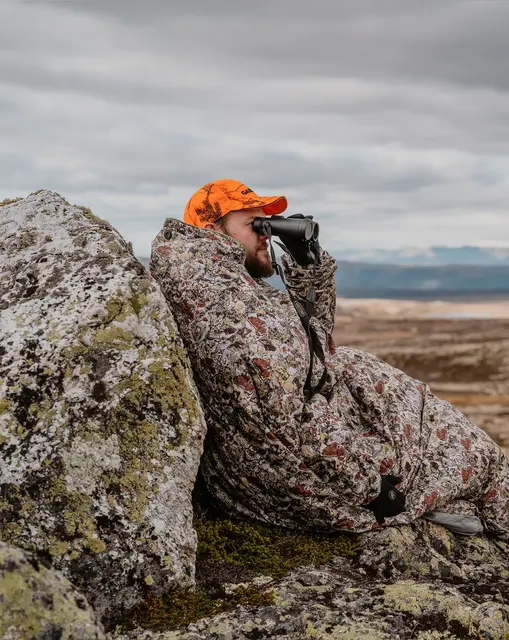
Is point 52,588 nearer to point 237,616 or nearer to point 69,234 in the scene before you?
point 237,616

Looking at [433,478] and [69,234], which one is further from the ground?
[69,234]

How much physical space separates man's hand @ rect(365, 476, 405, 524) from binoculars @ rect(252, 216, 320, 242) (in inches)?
106

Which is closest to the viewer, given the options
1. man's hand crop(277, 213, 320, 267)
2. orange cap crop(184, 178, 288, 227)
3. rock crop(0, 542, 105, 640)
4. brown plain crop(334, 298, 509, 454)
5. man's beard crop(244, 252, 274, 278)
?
rock crop(0, 542, 105, 640)

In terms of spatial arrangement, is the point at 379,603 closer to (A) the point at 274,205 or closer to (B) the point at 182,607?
(B) the point at 182,607

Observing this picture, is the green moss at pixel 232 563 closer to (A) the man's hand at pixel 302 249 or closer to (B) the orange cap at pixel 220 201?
(A) the man's hand at pixel 302 249

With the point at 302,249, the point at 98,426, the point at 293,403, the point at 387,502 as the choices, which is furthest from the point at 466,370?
the point at 98,426

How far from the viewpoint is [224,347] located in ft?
22.6

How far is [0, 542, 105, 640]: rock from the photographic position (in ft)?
14.0

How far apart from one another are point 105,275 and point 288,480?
262 cm

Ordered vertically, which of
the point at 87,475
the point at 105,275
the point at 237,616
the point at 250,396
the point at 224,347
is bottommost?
the point at 237,616

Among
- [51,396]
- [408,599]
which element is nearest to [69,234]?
[51,396]

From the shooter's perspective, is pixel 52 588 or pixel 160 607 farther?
pixel 160 607

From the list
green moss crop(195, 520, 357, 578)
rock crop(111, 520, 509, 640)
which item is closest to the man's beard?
green moss crop(195, 520, 357, 578)

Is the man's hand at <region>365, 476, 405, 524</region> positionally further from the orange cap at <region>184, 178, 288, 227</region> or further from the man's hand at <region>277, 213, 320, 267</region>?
the orange cap at <region>184, 178, 288, 227</region>
